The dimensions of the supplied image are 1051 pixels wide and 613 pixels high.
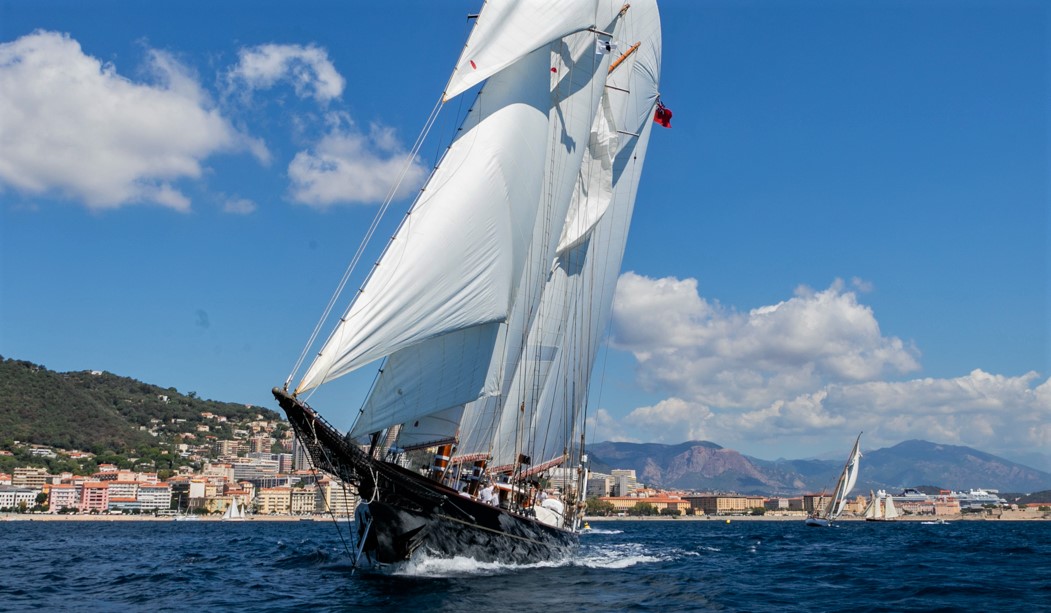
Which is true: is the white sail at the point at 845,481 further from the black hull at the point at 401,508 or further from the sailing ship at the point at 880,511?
the black hull at the point at 401,508

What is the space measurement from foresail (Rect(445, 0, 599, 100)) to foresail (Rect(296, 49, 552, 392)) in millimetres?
762

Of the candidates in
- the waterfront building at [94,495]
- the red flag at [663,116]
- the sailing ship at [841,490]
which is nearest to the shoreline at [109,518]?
the waterfront building at [94,495]

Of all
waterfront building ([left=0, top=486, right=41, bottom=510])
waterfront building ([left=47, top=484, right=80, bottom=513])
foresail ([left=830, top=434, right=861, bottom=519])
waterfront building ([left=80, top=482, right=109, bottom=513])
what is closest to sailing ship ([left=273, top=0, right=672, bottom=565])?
foresail ([left=830, top=434, right=861, bottom=519])

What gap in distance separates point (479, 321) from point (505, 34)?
846 cm

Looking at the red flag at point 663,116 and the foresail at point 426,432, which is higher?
the red flag at point 663,116

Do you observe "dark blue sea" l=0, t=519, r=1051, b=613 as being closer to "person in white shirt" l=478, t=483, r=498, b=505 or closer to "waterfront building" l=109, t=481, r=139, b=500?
"person in white shirt" l=478, t=483, r=498, b=505

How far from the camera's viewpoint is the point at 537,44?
28609 millimetres

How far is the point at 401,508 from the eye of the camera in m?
27.2

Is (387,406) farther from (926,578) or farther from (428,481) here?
(926,578)

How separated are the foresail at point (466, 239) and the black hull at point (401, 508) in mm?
3987

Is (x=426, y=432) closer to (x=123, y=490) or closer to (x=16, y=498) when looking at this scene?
(x=123, y=490)

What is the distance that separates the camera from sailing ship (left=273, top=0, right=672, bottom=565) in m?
24.6

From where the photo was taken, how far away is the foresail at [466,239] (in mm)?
23594

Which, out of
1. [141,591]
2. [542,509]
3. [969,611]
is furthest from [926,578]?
[141,591]
